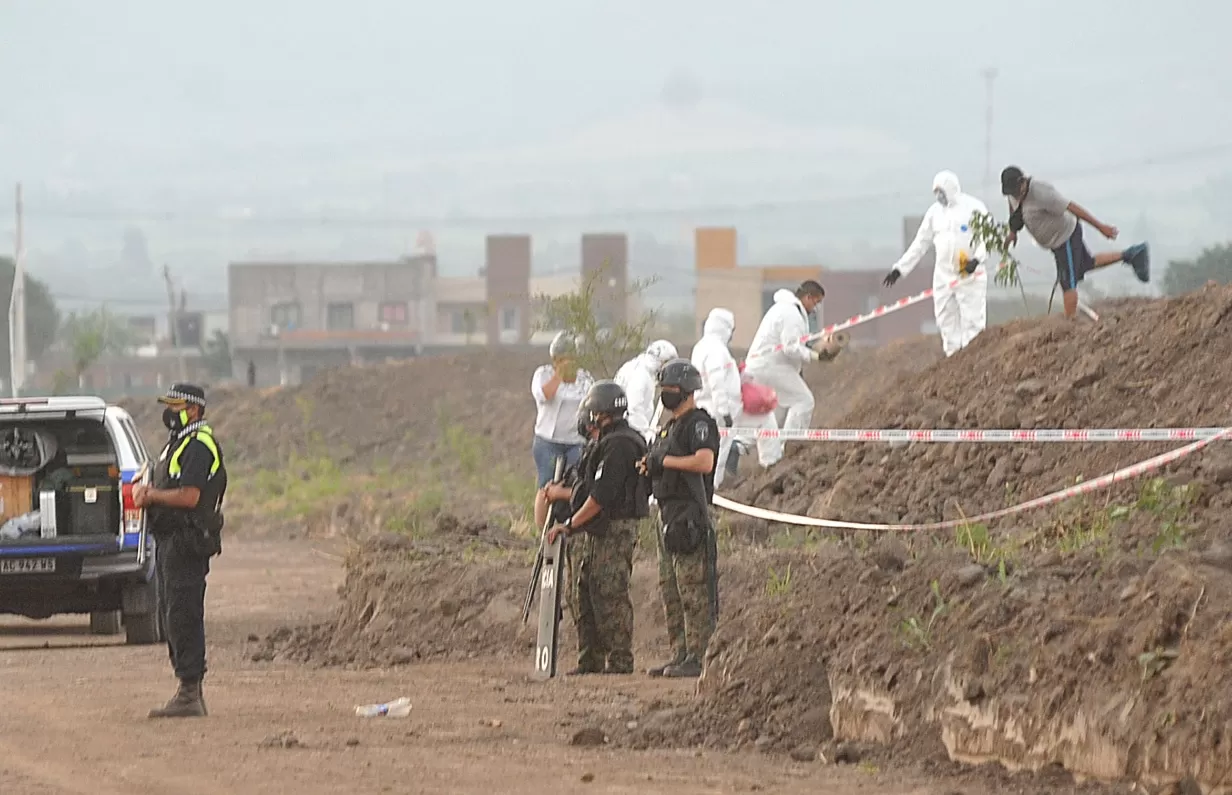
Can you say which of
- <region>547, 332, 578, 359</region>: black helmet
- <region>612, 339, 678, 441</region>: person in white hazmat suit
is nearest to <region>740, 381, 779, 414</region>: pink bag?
<region>612, 339, 678, 441</region>: person in white hazmat suit

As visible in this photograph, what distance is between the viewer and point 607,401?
13.1 metres

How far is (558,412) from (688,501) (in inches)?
186

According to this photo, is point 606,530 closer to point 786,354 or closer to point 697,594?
point 697,594

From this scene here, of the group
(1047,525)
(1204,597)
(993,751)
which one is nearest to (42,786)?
(993,751)

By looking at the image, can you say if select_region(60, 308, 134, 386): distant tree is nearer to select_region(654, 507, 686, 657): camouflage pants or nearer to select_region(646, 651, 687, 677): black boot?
select_region(654, 507, 686, 657): camouflage pants

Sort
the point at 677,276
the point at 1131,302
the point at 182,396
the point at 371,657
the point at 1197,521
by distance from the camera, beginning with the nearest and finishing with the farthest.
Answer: the point at 182,396 → the point at 1197,521 → the point at 371,657 → the point at 1131,302 → the point at 677,276

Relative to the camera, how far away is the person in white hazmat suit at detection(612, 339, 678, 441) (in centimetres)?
1775

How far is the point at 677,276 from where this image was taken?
440ft

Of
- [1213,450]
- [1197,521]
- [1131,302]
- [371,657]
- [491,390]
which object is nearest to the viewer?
[1197,521]

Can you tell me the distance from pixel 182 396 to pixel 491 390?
45.8 meters

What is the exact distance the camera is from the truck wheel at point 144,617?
16.4 meters

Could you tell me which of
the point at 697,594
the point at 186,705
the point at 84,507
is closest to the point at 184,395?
the point at 186,705

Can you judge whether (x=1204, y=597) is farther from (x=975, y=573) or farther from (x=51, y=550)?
(x=51, y=550)

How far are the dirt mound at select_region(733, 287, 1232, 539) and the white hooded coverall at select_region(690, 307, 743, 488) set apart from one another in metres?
0.50
